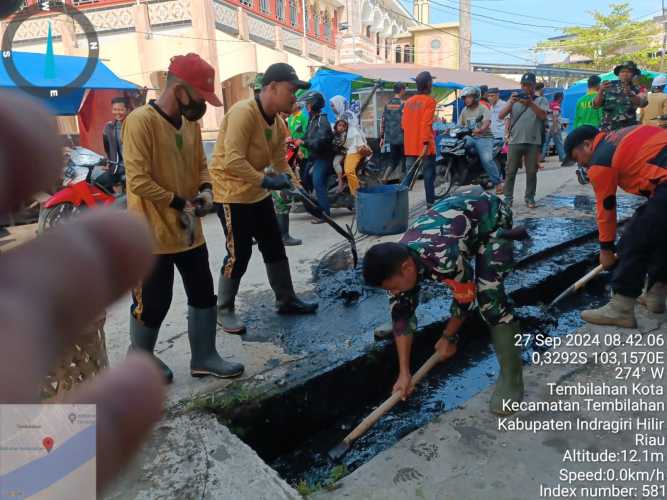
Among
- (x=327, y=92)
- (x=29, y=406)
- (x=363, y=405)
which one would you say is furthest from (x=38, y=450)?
(x=327, y=92)

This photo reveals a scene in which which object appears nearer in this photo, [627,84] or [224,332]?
[224,332]

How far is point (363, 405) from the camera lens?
9.64 ft

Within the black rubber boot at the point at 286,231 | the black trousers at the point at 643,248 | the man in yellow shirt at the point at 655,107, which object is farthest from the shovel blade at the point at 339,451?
the man in yellow shirt at the point at 655,107

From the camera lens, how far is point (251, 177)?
3.09m

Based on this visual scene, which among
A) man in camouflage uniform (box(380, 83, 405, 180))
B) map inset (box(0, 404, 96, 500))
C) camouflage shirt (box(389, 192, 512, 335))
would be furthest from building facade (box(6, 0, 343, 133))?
map inset (box(0, 404, 96, 500))

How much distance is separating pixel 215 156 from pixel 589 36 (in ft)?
122

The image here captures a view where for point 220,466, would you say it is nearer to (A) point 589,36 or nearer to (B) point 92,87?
(B) point 92,87

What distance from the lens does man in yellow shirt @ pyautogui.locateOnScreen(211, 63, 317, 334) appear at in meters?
3.11

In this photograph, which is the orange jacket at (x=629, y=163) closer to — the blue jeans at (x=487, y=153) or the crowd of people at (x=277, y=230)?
the crowd of people at (x=277, y=230)

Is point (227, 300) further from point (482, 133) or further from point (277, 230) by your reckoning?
point (482, 133)

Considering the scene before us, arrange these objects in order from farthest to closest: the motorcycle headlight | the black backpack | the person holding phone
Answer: the person holding phone → the black backpack → the motorcycle headlight

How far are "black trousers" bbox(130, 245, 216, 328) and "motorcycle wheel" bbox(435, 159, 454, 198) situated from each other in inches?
237

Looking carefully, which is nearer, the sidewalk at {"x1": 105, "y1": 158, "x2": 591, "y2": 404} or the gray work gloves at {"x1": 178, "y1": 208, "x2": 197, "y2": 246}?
the gray work gloves at {"x1": 178, "y1": 208, "x2": 197, "y2": 246}

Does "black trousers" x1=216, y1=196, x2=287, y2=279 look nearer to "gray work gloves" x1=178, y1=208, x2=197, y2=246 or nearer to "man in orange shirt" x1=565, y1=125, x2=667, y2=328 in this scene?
"gray work gloves" x1=178, y1=208, x2=197, y2=246
